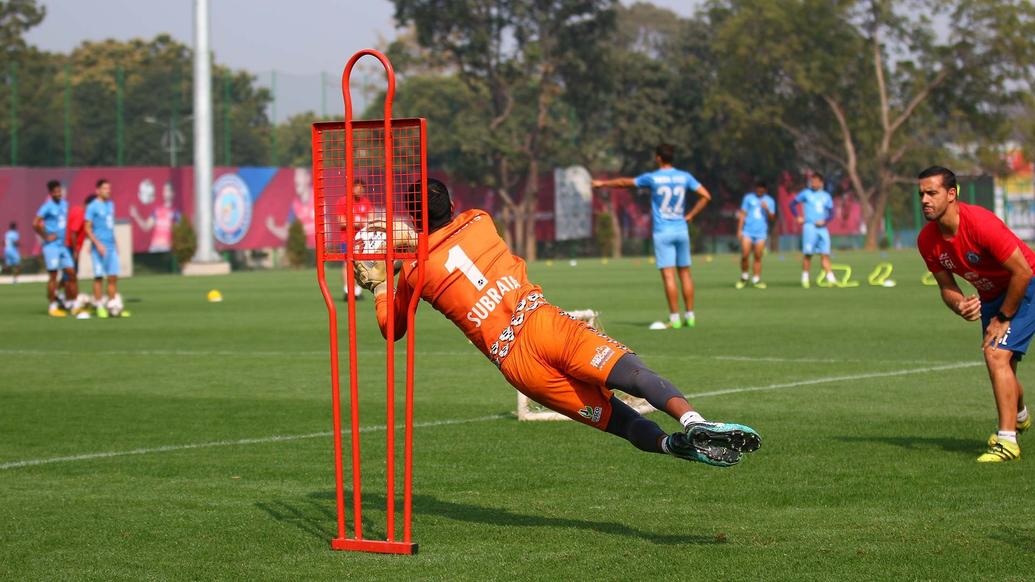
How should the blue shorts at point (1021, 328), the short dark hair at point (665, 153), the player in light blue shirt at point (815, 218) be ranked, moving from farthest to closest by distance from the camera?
the player in light blue shirt at point (815, 218) → the short dark hair at point (665, 153) → the blue shorts at point (1021, 328)

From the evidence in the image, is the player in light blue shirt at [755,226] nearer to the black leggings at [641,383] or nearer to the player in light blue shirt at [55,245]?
the player in light blue shirt at [55,245]

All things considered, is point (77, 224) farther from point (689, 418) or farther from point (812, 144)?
point (812, 144)

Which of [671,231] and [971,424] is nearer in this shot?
[971,424]

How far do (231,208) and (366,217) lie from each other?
171ft

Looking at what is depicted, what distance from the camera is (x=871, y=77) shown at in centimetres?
7069


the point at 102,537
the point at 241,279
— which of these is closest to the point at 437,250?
the point at 102,537

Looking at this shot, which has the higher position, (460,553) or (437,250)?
(437,250)

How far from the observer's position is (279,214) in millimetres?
59812

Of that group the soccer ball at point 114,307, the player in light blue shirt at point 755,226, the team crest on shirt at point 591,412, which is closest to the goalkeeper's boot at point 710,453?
the team crest on shirt at point 591,412

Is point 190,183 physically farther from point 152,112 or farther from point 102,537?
point 102,537

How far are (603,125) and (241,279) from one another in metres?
40.6

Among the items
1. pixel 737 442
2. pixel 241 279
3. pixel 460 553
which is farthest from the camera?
pixel 241 279

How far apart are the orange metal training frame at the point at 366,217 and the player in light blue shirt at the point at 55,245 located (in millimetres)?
20215

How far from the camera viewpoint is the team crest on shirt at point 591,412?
682 centimetres
